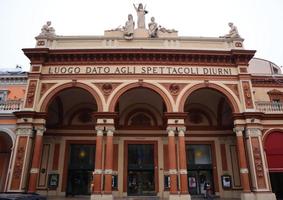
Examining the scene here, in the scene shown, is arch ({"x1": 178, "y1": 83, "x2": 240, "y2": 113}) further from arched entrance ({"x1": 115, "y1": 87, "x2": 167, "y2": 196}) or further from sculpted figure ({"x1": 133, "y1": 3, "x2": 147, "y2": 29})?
sculpted figure ({"x1": 133, "y1": 3, "x2": 147, "y2": 29})

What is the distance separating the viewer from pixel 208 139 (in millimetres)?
22703

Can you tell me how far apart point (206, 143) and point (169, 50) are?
29.3 ft

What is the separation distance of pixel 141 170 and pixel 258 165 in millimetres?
9196

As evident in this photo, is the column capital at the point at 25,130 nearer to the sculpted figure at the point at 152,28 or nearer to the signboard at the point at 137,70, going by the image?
the signboard at the point at 137,70

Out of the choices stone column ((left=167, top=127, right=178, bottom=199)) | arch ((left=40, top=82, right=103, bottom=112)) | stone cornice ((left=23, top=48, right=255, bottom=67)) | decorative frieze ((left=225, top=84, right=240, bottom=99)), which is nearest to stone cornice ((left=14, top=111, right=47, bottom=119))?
arch ((left=40, top=82, right=103, bottom=112))

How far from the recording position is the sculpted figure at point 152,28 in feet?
70.6

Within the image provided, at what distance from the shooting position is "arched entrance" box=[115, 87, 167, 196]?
2133 centimetres

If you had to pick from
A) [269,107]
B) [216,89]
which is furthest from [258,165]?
[216,89]

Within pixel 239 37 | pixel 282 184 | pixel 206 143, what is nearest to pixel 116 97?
pixel 206 143

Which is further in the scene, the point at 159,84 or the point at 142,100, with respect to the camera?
the point at 142,100

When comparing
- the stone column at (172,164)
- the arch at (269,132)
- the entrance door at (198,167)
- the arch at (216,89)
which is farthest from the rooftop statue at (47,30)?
the arch at (269,132)

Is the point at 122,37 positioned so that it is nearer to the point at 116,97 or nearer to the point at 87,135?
the point at 116,97

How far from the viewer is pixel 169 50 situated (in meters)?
20.0

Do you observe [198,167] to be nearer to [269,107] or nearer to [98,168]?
[269,107]
